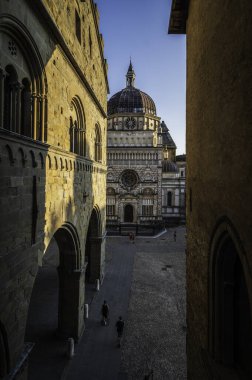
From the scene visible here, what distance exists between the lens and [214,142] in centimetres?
555

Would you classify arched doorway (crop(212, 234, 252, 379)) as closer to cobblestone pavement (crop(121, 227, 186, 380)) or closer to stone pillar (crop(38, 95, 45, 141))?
stone pillar (crop(38, 95, 45, 141))

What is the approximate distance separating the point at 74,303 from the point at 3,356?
6.38 metres

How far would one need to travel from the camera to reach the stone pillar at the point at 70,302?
488 inches

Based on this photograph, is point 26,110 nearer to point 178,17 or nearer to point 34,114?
point 34,114

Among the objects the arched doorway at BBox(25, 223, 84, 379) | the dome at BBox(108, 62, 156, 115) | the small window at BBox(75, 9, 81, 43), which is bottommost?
the arched doorway at BBox(25, 223, 84, 379)

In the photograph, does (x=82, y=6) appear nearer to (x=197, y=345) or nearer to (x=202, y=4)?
(x=202, y=4)

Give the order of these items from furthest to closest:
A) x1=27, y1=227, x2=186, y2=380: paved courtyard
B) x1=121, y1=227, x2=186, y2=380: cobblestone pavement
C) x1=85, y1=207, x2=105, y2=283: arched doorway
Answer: x1=85, y1=207, x2=105, y2=283: arched doorway, x1=121, y1=227, x2=186, y2=380: cobblestone pavement, x1=27, y1=227, x2=186, y2=380: paved courtyard

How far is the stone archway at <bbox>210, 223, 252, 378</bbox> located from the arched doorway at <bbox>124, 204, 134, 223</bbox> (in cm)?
3846

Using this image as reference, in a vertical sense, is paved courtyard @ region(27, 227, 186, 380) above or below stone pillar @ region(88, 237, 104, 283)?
below

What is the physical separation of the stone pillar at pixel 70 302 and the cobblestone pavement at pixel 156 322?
2.20m

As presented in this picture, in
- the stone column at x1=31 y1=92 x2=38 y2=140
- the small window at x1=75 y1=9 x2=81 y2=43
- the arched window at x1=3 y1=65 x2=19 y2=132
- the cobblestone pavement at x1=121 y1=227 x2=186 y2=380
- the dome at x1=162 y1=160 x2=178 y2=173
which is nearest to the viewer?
the arched window at x1=3 y1=65 x2=19 y2=132

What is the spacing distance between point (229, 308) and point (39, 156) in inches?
→ 212

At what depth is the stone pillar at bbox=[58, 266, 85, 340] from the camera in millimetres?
12406

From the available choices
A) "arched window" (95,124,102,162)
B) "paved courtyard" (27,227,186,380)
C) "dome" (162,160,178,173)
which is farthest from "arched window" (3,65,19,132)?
"dome" (162,160,178,173)
